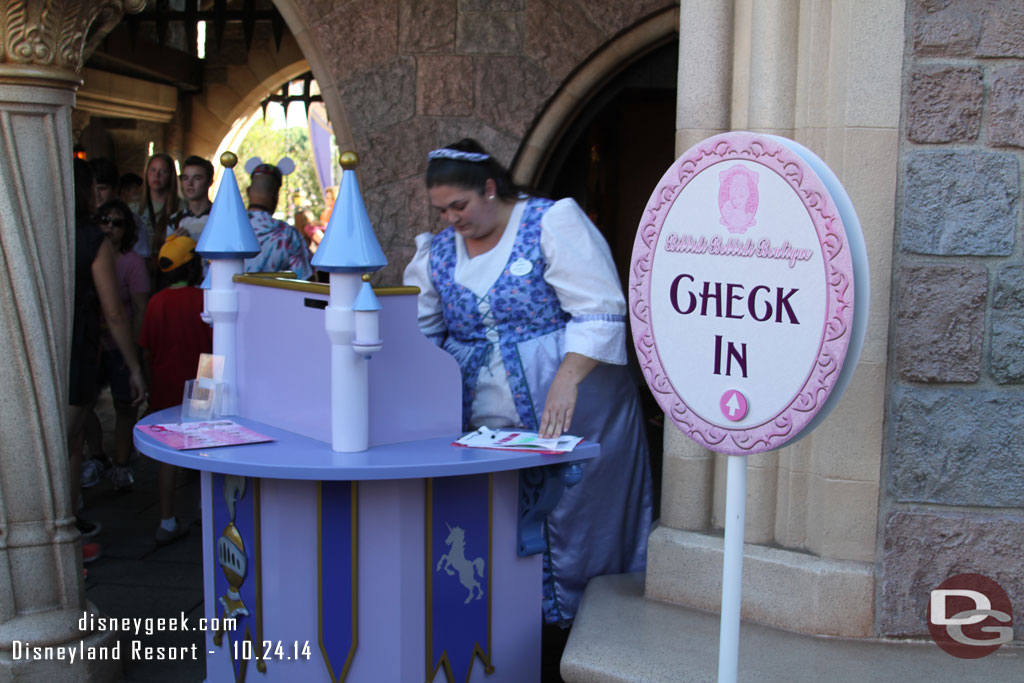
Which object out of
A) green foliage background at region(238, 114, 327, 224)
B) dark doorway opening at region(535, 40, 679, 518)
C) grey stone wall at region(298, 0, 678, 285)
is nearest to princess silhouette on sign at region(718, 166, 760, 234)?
dark doorway opening at region(535, 40, 679, 518)

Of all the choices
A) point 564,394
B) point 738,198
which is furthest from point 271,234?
point 738,198

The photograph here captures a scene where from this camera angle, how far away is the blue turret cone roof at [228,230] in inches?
119

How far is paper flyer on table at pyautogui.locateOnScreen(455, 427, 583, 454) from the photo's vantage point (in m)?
2.64

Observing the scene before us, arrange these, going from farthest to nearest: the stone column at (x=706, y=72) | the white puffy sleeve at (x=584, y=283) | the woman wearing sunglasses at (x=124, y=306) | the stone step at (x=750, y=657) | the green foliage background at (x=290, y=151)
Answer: the green foliage background at (x=290, y=151)
the woman wearing sunglasses at (x=124, y=306)
the white puffy sleeve at (x=584, y=283)
the stone column at (x=706, y=72)
the stone step at (x=750, y=657)

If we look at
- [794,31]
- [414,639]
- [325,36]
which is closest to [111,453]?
[325,36]

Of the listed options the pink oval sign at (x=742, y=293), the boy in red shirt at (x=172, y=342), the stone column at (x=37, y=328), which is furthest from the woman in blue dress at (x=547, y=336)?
the boy in red shirt at (x=172, y=342)

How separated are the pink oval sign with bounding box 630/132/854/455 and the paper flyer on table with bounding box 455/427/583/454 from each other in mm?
514

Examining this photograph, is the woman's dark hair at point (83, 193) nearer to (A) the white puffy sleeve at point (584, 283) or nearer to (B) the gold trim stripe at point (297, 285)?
(B) the gold trim stripe at point (297, 285)

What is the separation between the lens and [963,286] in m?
2.61

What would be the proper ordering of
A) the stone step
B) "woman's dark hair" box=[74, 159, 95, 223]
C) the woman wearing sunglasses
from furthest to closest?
1. the woman wearing sunglasses
2. "woman's dark hair" box=[74, 159, 95, 223]
3. the stone step

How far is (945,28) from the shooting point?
259 cm

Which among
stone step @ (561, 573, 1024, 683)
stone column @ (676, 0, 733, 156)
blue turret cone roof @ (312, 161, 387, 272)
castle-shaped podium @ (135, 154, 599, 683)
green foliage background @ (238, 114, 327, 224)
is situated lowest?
stone step @ (561, 573, 1024, 683)

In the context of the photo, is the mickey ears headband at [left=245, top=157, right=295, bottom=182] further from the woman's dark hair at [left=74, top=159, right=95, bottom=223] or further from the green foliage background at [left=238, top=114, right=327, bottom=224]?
the green foliage background at [left=238, top=114, right=327, bottom=224]

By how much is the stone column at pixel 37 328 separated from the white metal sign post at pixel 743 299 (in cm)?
179
